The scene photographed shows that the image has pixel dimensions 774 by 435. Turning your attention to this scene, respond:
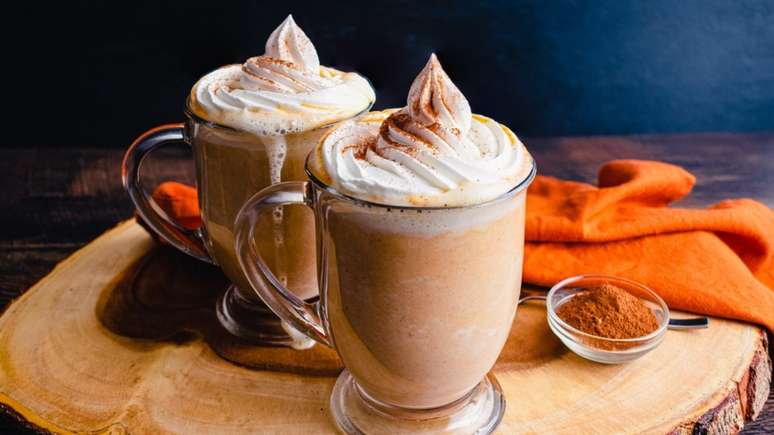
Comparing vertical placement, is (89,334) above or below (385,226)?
below

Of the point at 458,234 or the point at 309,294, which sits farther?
the point at 309,294

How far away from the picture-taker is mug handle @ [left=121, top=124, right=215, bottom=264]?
4.31 feet

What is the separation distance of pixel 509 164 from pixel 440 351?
244 millimetres

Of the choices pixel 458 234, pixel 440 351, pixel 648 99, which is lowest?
pixel 648 99

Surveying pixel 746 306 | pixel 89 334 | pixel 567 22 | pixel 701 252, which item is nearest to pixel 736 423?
pixel 746 306

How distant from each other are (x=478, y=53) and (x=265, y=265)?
1580 mm

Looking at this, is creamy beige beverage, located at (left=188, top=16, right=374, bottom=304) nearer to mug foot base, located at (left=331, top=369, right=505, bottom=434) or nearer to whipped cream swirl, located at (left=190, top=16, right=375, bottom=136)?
whipped cream swirl, located at (left=190, top=16, right=375, bottom=136)

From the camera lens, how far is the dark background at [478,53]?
2424 mm

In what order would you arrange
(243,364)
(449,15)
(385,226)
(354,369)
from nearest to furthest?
(385,226) < (354,369) < (243,364) < (449,15)

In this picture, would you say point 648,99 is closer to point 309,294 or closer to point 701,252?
point 701,252

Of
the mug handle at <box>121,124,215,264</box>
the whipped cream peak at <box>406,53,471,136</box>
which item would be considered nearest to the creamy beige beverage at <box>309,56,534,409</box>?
the whipped cream peak at <box>406,53,471,136</box>

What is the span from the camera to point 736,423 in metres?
1.19

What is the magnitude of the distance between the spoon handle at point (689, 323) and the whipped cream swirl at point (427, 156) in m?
0.49

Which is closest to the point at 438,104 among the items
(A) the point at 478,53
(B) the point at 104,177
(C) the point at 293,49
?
(C) the point at 293,49
